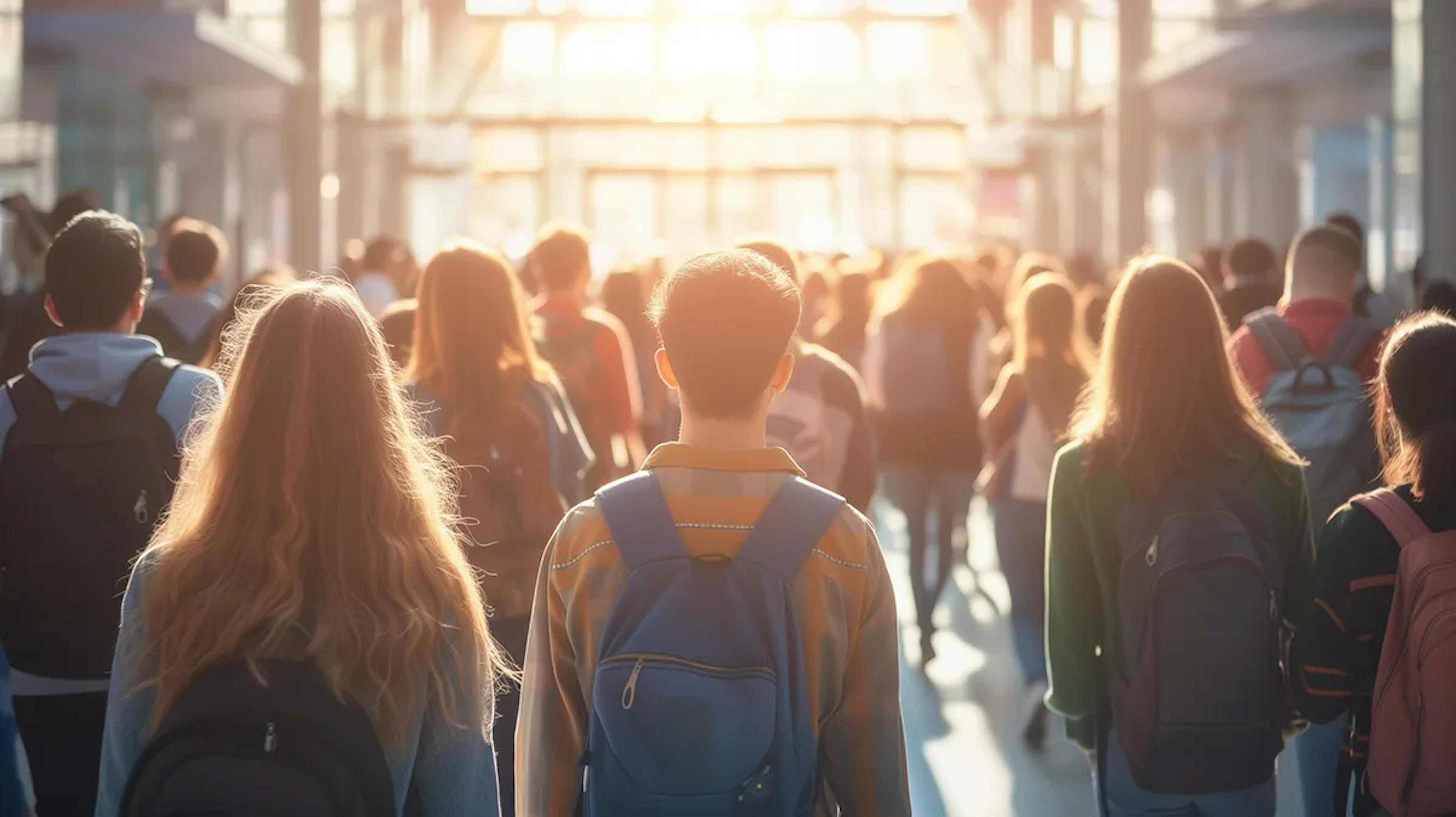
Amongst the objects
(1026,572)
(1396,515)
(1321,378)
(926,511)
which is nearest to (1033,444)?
(1026,572)

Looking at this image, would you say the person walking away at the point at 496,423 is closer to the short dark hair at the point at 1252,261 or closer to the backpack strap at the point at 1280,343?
the backpack strap at the point at 1280,343

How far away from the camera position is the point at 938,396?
31.1 feet

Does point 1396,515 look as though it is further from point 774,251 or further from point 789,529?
point 774,251

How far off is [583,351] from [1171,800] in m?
3.55

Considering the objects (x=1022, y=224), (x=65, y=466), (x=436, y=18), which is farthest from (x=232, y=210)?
(x=65, y=466)

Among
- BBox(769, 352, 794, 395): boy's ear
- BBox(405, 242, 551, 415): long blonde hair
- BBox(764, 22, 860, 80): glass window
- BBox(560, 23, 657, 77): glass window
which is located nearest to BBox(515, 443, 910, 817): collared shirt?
BBox(769, 352, 794, 395): boy's ear

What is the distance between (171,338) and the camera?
291 inches

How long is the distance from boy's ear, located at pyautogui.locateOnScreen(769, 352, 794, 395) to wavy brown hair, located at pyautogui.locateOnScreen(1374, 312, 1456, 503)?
4.71ft

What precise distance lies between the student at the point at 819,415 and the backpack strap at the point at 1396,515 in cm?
307

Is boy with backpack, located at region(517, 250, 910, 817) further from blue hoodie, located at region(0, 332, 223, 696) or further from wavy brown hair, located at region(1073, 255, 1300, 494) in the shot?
blue hoodie, located at region(0, 332, 223, 696)

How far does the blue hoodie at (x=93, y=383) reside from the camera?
14.1ft

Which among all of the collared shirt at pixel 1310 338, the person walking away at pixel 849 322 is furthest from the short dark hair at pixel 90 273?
the person walking away at pixel 849 322

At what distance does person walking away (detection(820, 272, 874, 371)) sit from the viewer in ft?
37.7

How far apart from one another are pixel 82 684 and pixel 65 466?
491 mm
